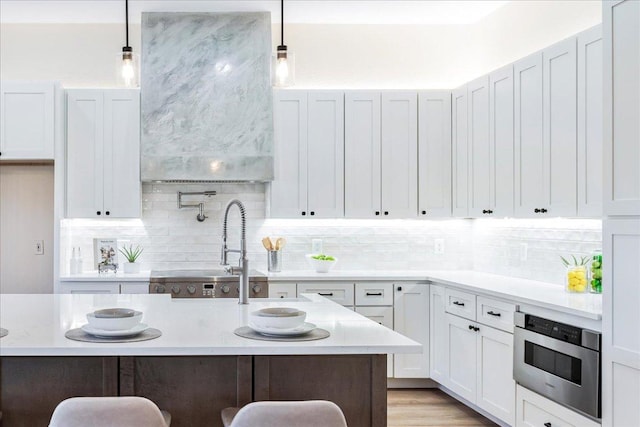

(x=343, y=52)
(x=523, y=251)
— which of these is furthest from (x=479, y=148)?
(x=343, y=52)

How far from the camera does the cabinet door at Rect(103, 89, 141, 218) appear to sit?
4801 millimetres

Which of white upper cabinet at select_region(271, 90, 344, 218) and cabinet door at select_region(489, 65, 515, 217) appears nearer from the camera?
cabinet door at select_region(489, 65, 515, 217)

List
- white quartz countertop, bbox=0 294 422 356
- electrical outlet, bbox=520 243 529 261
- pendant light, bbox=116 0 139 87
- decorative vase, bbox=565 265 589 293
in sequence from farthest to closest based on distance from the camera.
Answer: electrical outlet, bbox=520 243 529 261 < decorative vase, bbox=565 265 589 293 < pendant light, bbox=116 0 139 87 < white quartz countertop, bbox=0 294 422 356

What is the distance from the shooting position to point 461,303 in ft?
13.6

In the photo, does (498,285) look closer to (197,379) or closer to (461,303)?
(461,303)

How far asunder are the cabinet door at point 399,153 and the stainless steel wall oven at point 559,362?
1.79 m

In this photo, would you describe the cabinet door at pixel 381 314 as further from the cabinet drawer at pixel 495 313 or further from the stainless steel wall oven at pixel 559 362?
the stainless steel wall oven at pixel 559 362

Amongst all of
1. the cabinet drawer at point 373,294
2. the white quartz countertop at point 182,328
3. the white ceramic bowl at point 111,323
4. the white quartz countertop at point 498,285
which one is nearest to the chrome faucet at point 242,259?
the white quartz countertop at point 182,328

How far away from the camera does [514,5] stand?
4.62m

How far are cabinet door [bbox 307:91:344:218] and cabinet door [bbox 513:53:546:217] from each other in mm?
1534

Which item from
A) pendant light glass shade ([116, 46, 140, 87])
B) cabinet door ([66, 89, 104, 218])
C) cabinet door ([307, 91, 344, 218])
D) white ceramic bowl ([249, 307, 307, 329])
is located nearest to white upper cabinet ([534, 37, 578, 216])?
cabinet door ([307, 91, 344, 218])

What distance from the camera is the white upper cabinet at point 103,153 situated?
4.78 metres

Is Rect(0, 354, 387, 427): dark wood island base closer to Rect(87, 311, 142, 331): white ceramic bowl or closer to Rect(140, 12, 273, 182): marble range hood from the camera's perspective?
Rect(87, 311, 142, 331): white ceramic bowl

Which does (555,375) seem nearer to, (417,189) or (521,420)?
(521,420)
